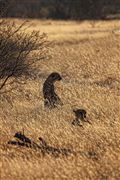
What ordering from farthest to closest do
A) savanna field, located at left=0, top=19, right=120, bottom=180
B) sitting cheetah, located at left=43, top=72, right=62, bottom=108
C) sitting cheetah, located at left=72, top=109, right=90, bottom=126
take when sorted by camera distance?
sitting cheetah, located at left=43, top=72, right=62, bottom=108
sitting cheetah, located at left=72, top=109, right=90, bottom=126
savanna field, located at left=0, top=19, right=120, bottom=180

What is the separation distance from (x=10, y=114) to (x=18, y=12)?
33.7m

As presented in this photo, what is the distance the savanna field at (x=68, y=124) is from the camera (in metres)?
8.49

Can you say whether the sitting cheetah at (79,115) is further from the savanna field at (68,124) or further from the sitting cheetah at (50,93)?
the sitting cheetah at (50,93)

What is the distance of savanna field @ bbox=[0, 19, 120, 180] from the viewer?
849 centimetres

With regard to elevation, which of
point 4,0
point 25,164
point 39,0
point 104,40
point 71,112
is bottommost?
point 39,0

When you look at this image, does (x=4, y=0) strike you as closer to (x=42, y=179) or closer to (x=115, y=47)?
(x=42, y=179)

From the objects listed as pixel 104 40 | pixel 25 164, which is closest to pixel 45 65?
pixel 104 40

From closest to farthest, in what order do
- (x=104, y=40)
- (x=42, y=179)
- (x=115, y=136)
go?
(x=42, y=179) → (x=115, y=136) → (x=104, y=40)

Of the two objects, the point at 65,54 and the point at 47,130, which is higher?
the point at 47,130

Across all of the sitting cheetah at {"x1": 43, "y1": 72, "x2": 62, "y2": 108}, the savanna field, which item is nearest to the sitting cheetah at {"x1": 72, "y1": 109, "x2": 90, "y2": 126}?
the savanna field

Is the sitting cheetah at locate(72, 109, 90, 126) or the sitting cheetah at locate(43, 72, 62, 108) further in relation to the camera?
the sitting cheetah at locate(43, 72, 62, 108)

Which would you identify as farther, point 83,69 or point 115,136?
point 83,69

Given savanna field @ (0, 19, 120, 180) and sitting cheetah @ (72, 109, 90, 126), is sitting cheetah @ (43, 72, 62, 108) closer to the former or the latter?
savanna field @ (0, 19, 120, 180)

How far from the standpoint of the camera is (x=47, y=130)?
1042 centimetres
